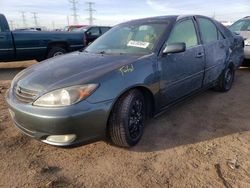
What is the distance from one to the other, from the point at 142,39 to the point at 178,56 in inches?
21.6

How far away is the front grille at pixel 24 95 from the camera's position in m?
2.84

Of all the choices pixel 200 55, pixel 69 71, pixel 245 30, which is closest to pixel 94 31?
pixel 245 30

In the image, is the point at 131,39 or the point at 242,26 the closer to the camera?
the point at 131,39

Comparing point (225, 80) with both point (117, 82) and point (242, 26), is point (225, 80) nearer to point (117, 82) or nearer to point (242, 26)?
point (117, 82)

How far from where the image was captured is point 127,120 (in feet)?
9.96

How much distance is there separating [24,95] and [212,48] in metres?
3.16

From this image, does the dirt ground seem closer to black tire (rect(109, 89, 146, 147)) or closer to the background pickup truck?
black tire (rect(109, 89, 146, 147))

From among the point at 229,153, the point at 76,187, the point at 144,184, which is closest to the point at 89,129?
the point at 76,187

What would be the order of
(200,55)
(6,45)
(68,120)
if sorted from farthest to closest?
1. (6,45)
2. (200,55)
3. (68,120)

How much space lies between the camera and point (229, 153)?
10.2 feet

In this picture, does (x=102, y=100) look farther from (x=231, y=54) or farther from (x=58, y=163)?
(x=231, y=54)

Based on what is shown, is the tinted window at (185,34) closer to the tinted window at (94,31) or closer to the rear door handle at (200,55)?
the rear door handle at (200,55)

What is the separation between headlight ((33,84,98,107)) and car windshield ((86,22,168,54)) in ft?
3.68

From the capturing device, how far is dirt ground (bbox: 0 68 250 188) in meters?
2.65
